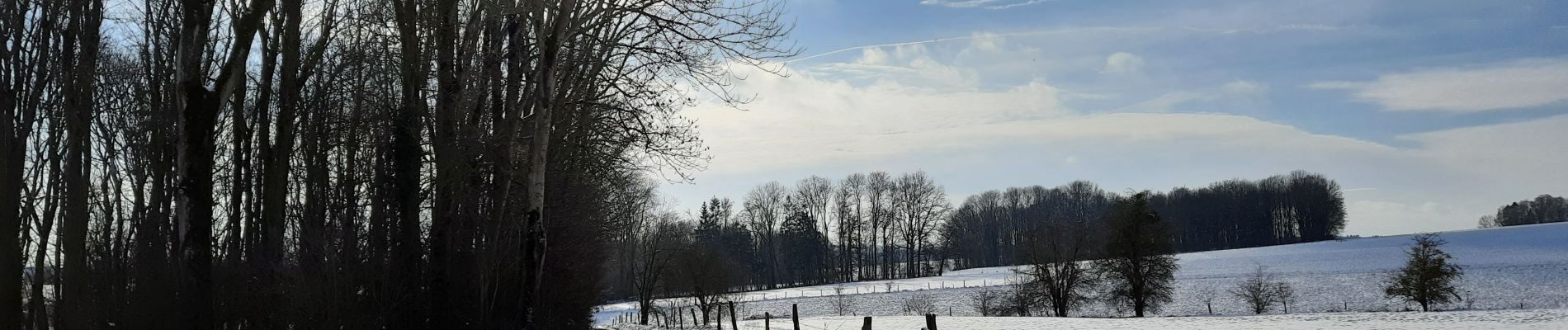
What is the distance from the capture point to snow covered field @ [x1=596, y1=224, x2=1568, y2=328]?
42.8 m

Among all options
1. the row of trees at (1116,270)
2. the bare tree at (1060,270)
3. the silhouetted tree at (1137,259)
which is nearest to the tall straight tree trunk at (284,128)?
the row of trees at (1116,270)

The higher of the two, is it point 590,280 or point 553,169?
point 553,169

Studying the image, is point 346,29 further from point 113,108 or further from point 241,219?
point 113,108

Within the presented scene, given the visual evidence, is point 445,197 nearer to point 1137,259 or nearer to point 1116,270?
point 1116,270

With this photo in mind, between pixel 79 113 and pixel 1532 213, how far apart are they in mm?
159195

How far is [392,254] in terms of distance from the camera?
39.4 ft

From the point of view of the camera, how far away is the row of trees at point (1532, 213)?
132 meters

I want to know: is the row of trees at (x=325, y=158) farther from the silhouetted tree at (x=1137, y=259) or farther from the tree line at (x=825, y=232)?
the tree line at (x=825, y=232)

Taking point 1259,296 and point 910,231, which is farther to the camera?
point 910,231

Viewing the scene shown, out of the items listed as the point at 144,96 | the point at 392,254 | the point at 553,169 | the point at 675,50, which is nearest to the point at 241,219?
the point at 144,96

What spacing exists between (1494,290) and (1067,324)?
23.6m

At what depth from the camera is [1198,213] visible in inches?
4412

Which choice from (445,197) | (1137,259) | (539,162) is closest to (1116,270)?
(1137,259)

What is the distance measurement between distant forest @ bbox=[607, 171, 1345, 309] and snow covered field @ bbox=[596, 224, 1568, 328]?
367 cm
